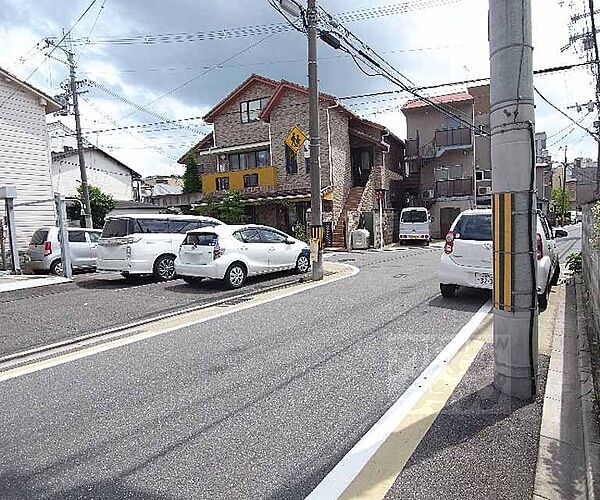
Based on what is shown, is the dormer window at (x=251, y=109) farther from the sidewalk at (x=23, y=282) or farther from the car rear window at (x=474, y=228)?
the car rear window at (x=474, y=228)

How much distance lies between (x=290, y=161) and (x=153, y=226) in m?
15.3

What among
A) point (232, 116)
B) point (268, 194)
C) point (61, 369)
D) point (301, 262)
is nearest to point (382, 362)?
point (61, 369)

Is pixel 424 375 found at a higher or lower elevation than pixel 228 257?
lower

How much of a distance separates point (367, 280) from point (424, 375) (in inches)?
249

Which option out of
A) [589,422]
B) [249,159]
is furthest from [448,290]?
[249,159]

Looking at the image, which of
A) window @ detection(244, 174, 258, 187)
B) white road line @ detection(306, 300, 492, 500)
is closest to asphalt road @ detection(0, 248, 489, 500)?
white road line @ detection(306, 300, 492, 500)

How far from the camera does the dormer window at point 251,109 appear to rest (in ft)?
89.5

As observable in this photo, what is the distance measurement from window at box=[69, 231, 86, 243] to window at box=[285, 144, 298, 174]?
13971 millimetres

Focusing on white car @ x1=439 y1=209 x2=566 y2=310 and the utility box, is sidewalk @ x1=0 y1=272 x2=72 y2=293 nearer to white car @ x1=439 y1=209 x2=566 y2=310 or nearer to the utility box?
white car @ x1=439 y1=209 x2=566 y2=310

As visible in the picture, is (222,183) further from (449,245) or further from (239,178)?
(449,245)

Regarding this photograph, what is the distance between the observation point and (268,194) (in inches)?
986

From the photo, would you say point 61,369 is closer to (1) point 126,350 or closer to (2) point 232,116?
(1) point 126,350

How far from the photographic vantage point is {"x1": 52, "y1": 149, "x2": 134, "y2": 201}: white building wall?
106ft

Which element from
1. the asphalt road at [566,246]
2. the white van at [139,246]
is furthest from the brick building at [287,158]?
the white van at [139,246]
